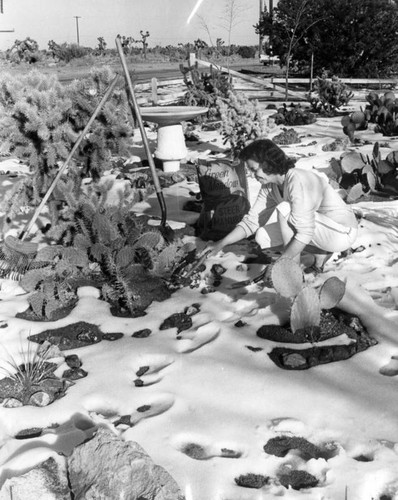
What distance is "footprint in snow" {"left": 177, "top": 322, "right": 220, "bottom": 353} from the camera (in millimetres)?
2787

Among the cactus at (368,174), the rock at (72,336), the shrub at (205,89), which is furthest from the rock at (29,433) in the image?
the shrub at (205,89)

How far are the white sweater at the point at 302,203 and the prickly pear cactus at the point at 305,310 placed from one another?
487 mm

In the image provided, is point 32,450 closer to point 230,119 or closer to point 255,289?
point 255,289

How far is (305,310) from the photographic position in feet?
8.90

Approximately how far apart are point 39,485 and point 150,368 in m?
0.88

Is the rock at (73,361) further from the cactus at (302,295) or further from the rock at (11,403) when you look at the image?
the cactus at (302,295)

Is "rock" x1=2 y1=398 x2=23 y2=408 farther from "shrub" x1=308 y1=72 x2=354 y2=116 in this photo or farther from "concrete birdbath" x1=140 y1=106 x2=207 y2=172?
"shrub" x1=308 y1=72 x2=354 y2=116

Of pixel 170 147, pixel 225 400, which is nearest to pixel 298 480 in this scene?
pixel 225 400

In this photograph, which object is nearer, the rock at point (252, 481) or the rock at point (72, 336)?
the rock at point (252, 481)

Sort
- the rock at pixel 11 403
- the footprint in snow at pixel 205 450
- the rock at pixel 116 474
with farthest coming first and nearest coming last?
the rock at pixel 11 403
the footprint in snow at pixel 205 450
the rock at pixel 116 474

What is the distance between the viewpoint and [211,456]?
2.06 m

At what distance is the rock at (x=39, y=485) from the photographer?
1.81 metres

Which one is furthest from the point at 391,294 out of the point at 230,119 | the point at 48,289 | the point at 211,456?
the point at 230,119

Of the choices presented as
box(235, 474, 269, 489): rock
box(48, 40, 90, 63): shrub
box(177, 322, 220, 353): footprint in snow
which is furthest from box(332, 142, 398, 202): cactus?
box(48, 40, 90, 63): shrub
